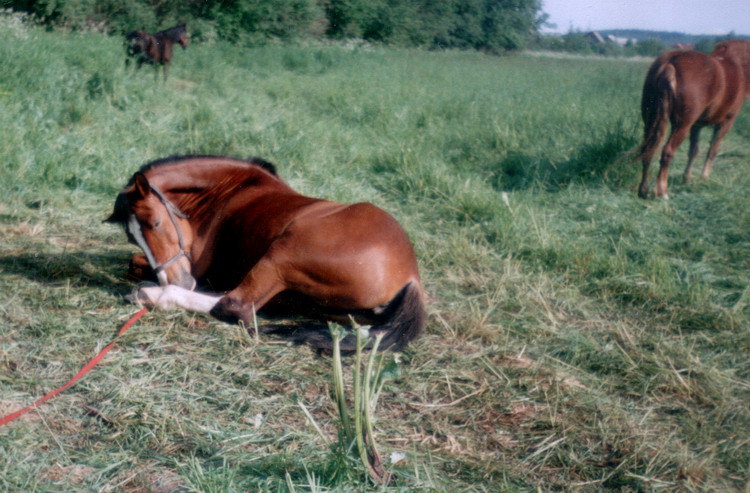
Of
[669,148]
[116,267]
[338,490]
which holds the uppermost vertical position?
[669,148]

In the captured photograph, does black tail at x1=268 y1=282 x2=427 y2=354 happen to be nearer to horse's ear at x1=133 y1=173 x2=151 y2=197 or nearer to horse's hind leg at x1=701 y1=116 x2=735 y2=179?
horse's ear at x1=133 y1=173 x2=151 y2=197

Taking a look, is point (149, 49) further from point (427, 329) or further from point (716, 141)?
point (427, 329)

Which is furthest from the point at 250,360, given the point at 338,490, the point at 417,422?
the point at 338,490

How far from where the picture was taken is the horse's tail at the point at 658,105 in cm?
698

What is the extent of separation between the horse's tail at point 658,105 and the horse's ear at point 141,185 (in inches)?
231

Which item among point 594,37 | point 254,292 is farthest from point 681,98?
point 254,292

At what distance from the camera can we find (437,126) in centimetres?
956

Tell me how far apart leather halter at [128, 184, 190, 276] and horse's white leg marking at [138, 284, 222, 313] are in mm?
133

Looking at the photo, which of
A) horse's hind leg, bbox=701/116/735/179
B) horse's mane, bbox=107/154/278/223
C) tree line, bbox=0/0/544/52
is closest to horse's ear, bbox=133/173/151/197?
horse's mane, bbox=107/154/278/223

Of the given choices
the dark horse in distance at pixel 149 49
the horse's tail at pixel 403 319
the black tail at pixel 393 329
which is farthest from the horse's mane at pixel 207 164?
the dark horse in distance at pixel 149 49

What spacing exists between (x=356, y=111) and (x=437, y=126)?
60.1 inches

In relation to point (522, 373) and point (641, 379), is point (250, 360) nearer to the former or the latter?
point (522, 373)

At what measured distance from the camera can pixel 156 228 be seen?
3.32m

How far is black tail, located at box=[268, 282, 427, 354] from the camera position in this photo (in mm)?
2971
